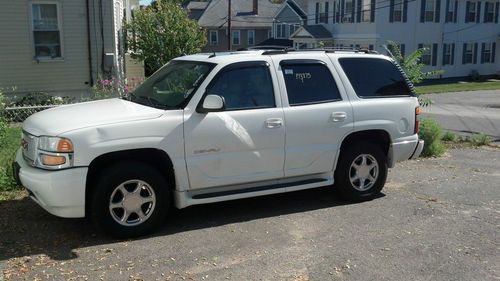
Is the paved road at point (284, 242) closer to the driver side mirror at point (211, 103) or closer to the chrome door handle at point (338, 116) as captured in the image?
the chrome door handle at point (338, 116)

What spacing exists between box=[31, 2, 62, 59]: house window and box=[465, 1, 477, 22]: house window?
106 ft

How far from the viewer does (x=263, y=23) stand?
5434 centimetres

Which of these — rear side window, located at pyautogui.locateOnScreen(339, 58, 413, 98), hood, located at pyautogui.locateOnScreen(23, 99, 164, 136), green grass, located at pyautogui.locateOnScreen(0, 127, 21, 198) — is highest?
rear side window, located at pyautogui.locateOnScreen(339, 58, 413, 98)

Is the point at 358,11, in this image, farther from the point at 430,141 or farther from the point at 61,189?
the point at 61,189

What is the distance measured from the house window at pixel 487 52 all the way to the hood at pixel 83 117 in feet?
132

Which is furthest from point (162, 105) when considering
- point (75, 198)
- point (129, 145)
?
point (75, 198)

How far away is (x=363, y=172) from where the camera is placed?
21.3ft

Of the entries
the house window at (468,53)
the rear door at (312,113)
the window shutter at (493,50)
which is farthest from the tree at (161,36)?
the window shutter at (493,50)

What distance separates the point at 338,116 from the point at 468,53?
37362 millimetres

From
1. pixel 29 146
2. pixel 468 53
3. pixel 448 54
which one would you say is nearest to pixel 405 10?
pixel 448 54

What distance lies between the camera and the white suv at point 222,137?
16.1 feet

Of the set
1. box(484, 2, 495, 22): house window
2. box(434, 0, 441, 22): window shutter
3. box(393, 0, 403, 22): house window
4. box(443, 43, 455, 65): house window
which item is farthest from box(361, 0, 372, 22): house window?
box(484, 2, 495, 22): house window

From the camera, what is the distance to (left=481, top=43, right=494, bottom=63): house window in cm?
4047

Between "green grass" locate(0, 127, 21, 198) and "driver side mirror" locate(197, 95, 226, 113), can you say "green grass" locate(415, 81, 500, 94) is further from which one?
"driver side mirror" locate(197, 95, 226, 113)
